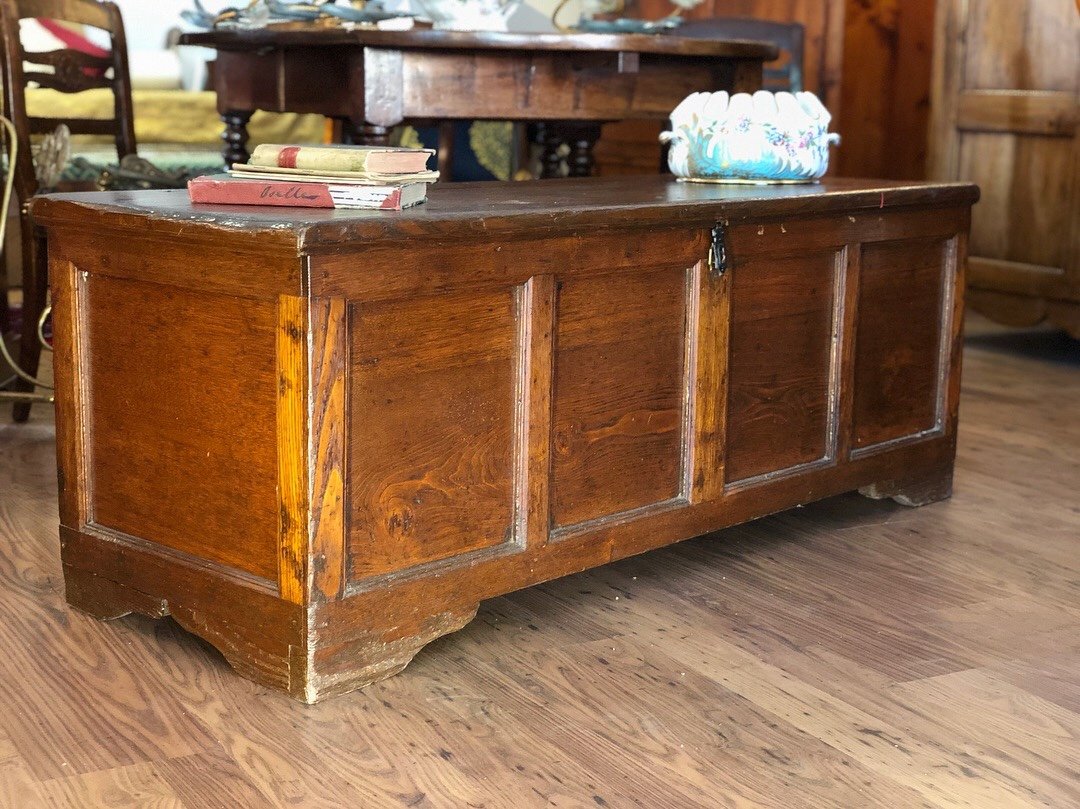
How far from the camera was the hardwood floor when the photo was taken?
4.34ft

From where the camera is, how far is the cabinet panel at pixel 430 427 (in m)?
1.49

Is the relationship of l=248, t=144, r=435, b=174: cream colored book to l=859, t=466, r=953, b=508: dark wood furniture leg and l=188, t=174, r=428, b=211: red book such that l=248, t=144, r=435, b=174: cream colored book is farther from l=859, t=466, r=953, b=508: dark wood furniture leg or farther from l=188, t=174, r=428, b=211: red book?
l=859, t=466, r=953, b=508: dark wood furniture leg

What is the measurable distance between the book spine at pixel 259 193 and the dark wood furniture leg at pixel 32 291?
3.86 feet

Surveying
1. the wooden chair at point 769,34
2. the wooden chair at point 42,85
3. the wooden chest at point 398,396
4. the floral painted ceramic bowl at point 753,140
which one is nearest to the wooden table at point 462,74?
the wooden chair at point 42,85

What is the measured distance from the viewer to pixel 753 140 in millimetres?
2186

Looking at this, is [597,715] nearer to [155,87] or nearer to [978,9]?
[978,9]

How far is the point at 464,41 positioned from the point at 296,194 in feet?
3.79

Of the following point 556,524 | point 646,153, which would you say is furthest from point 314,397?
point 646,153

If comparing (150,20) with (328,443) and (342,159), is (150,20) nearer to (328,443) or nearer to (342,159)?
(342,159)

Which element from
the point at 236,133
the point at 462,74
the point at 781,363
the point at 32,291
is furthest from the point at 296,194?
the point at 236,133

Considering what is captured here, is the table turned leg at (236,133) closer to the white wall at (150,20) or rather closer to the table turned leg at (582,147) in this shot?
the table turned leg at (582,147)

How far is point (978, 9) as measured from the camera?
3850 mm

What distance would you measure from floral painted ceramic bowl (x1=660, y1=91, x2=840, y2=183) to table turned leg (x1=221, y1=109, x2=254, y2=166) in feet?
4.05

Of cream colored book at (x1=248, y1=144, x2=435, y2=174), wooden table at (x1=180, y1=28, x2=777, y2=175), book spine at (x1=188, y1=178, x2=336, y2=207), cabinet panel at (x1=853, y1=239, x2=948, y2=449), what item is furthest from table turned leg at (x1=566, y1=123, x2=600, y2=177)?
book spine at (x1=188, y1=178, x2=336, y2=207)
